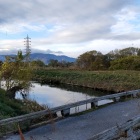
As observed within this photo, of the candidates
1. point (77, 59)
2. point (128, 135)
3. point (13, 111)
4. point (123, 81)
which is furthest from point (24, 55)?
point (77, 59)

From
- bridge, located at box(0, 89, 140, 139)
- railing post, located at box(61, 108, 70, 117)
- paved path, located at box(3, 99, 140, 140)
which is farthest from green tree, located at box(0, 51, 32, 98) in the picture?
railing post, located at box(61, 108, 70, 117)

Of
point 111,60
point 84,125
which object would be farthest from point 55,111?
point 111,60

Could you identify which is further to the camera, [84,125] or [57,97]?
[57,97]

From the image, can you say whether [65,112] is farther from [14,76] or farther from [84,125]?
[14,76]

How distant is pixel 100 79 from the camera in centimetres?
3812

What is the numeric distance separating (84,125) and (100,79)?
2805cm

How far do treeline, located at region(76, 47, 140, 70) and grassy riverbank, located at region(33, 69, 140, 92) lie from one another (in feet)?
36.7

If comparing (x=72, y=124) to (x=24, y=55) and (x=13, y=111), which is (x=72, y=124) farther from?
(x=24, y=55)

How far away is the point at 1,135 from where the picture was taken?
909 cm

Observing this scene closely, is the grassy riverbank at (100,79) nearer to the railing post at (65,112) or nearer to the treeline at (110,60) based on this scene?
the treeline at (110,60)

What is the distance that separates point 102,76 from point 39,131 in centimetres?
2974

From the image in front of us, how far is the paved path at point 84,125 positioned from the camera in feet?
29.4

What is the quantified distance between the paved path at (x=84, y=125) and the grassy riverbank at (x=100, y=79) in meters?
18.5

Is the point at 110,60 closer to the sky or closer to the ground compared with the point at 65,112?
closer to the sky
